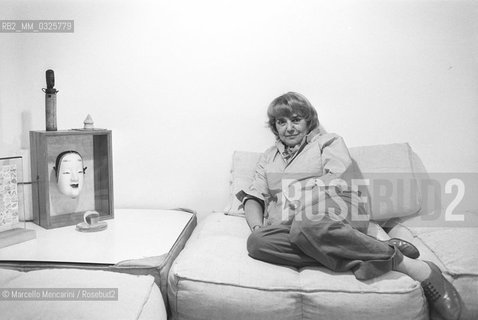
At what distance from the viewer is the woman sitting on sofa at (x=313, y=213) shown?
38.9 inches

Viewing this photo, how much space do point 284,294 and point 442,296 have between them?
1.22 feet

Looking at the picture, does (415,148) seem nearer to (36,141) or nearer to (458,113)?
(458,113)

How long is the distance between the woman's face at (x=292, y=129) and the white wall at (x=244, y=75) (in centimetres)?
15

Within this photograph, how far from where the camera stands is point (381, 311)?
0.89 meters

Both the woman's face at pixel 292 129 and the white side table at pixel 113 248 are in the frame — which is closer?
the white side table at pixel 113 248

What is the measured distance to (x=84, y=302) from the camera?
2.72 feet

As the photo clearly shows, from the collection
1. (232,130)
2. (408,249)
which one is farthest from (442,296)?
(232,130)

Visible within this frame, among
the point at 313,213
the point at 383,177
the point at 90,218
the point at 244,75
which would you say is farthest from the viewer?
the point at 244,75

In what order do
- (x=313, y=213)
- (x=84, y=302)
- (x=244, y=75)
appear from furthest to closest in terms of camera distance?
(x=244, y=75), (x=313, y=213), (x=84, y=302)

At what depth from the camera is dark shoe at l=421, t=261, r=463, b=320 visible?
37.8 inches

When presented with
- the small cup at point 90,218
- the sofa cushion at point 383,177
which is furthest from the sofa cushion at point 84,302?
the sofa cushion at point 383,177

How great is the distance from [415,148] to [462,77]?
12.0 inches

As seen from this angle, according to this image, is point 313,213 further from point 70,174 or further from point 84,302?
point 70,174

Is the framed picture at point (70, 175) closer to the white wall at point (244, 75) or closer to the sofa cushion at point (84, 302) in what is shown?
the white wall at point (244, 75)
